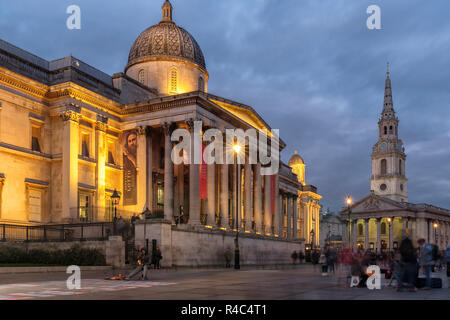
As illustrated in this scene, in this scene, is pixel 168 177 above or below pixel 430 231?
above

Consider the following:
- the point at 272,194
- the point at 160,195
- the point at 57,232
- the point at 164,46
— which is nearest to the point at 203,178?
the point at 160,195

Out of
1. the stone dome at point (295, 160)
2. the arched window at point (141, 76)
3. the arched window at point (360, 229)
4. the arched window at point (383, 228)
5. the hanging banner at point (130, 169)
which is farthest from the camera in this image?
the arched window at point (360, 229)

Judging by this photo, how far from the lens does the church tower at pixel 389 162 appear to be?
5920 inches

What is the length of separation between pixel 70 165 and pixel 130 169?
231 inches

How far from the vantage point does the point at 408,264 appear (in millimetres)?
16750

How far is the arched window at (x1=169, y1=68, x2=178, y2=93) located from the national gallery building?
11cm

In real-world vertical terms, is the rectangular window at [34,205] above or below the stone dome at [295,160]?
below

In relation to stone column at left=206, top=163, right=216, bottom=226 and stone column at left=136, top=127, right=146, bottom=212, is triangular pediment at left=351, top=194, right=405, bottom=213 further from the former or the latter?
stone column at left=136, top=127, right=146, bottom=212

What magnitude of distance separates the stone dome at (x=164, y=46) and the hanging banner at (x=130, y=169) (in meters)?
12.5

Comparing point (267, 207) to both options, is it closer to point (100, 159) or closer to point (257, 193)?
point (257, 193)

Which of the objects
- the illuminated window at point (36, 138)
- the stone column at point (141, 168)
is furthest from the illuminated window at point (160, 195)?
the illuminated window at point (36, 138)

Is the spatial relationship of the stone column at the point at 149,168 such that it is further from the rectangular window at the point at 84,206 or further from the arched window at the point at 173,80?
the arched window at the point at 173,80

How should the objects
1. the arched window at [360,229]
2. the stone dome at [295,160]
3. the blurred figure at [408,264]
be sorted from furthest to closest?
the arched window at [360,229] → the stone dome at [295,160] → the blurred figure at [408,264]
